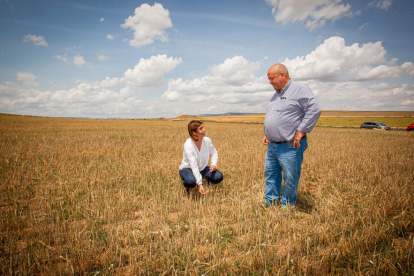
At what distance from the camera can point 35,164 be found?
21.0 feet

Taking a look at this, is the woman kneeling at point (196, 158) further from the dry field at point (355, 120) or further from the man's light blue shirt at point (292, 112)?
the dry field at point (355, 120)

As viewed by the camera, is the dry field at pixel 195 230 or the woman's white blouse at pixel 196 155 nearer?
the dry field at pixel 195 230

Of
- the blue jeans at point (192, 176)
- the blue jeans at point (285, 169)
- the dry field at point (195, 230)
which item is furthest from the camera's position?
the blue jeans at point (192, 176)

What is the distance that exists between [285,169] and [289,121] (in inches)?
33.5

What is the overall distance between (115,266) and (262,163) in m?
5.60

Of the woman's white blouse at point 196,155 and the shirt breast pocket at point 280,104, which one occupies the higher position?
the shirt breast pocket at point 280,104

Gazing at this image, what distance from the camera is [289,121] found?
3.28 metres

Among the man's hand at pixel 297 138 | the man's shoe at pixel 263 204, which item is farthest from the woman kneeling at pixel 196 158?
the man's hand at pixel 297 138

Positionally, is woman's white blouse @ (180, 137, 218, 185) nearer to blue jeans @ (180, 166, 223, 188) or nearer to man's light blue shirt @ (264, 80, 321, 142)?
blue jeans @ (180, 166, 223, 188)

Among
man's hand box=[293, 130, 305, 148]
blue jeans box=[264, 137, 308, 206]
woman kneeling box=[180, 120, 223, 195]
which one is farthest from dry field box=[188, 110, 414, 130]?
woman kneeling box=[180, 120, 223, 195]

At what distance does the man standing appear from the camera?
3.15m

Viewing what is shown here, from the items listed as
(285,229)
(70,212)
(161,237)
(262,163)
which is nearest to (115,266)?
(161,237)

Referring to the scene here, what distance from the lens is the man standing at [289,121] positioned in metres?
3.15

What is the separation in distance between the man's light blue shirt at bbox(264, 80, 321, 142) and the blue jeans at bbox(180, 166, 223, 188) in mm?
1647
